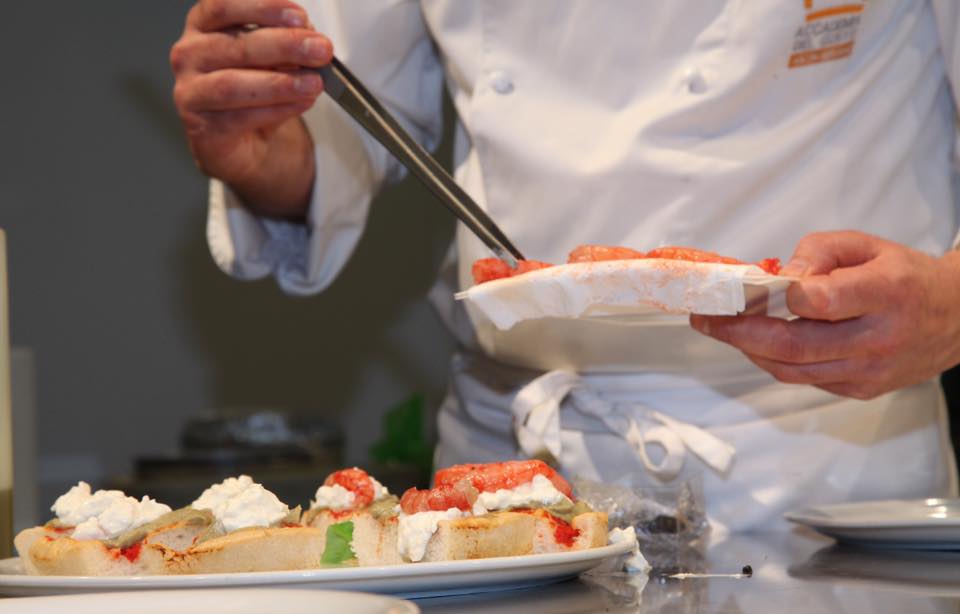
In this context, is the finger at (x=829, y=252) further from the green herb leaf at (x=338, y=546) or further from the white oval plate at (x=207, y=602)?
the white oval plate at (x=207, y=602)

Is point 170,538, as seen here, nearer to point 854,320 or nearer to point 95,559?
point 95,559

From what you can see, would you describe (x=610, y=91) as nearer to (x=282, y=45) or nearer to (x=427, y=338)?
(x=282, y=45)

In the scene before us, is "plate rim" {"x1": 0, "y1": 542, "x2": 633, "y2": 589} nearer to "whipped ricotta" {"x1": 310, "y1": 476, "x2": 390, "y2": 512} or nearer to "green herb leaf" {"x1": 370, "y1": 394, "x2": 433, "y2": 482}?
"whipped ricotta" {"x1": 310, "y1": 476, "x2": 390, "y2": 512}

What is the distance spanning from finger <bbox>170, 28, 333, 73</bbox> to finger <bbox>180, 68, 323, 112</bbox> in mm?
14

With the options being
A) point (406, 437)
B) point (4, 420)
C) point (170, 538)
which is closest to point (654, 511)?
point (170, 538)

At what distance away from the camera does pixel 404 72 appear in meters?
1.81

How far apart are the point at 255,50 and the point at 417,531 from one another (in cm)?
76

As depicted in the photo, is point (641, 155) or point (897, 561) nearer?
point (897, 561)

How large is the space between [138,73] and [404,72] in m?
3.18

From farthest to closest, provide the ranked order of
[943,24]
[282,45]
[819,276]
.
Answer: [943,24]
[282,45]
[819,276]

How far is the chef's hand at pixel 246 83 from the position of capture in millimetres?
1425

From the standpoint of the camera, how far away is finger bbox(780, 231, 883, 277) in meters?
1.15

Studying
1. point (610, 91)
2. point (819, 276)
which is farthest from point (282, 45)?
point (819, 276)

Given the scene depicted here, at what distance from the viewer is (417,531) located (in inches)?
34.2
